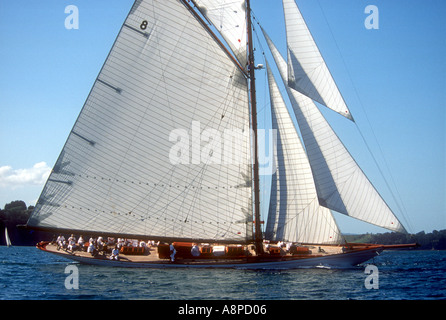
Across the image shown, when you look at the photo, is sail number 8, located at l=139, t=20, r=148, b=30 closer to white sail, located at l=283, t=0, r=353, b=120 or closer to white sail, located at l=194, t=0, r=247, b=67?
white sail, located at l=194, t=0, r=247, b=67

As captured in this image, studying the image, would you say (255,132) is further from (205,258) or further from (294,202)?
(205,258)

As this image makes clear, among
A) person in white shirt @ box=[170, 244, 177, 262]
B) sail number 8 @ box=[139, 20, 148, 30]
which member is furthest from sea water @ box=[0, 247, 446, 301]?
sail number 8 @ box=[139, 20, 148, 30]

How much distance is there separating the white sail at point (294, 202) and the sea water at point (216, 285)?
2.75 meters

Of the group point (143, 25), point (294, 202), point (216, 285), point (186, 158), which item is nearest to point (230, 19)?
point (143, 25)

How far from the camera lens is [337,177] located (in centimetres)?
3181

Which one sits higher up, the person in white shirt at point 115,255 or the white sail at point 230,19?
the white sail at point 230,19

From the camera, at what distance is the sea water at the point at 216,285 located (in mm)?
22719

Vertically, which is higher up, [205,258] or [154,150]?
[154,150]

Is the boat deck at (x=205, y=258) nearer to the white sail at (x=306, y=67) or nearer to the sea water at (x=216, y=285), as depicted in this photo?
the sea water at (x=216, y=285)

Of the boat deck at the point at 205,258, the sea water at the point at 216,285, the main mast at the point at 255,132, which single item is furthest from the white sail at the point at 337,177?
the boat deck at the point at 205,258

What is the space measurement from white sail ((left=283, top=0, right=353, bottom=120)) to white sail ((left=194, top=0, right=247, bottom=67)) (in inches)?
157

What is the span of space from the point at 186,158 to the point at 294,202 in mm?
8765

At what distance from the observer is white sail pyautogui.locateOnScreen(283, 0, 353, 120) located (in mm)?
31484
